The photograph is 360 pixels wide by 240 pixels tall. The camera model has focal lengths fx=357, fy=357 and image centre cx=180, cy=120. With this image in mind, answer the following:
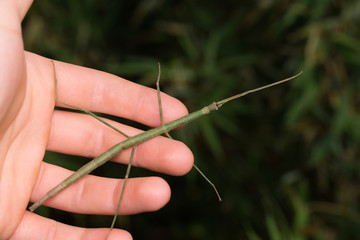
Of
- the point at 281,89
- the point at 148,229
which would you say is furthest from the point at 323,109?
the point at 148,229

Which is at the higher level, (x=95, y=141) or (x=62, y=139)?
(x=95, y=141)

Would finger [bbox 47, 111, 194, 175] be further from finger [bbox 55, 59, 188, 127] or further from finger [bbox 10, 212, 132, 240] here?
finger [bbox 10, 212, 132, 240]

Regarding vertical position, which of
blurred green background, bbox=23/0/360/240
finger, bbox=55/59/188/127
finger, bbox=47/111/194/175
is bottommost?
finger, bbox=47/111/194/175

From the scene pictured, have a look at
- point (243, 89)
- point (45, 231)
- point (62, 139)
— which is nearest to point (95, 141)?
point (62, 139)

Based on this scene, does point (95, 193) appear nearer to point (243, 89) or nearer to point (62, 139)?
point (62, 139)

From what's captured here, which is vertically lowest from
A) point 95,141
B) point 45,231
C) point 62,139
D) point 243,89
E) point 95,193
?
point 45,231

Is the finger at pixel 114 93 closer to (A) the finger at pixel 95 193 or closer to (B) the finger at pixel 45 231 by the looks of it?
(A) the finger at pixel 95 193

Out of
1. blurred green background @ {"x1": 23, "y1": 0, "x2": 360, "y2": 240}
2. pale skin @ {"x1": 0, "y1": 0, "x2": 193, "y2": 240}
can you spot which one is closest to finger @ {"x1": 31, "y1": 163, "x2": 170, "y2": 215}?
pale skin @ {"x1": 0, "y1": 0, "x2": 193, "y2": 240}
